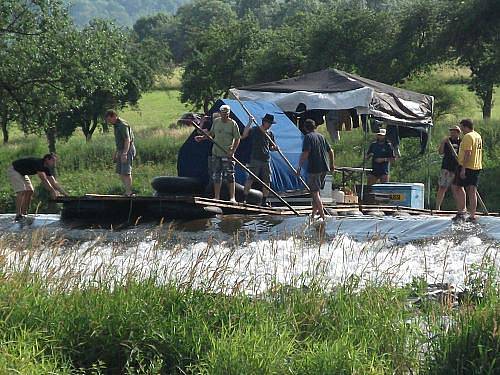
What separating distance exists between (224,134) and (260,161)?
1031mm

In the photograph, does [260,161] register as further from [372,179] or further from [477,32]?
[477,32]

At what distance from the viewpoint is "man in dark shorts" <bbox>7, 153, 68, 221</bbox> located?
17.3m

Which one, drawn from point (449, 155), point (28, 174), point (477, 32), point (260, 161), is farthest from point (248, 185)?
point (477, 32)

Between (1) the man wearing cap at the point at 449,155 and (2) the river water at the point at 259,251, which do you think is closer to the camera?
(2) the river water at the point at 259,251

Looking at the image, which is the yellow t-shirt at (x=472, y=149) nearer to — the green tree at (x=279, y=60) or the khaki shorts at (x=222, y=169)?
the khaki shorts at (x=222, y=169)

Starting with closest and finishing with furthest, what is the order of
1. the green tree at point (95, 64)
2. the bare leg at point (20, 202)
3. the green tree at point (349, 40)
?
the bare leg at point (20, 202) → the green tree at point (95, 64) → the green tree at point (349, 40)

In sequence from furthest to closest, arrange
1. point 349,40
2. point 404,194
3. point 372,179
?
1. point 349,40
2. point 372,179
3. point 404,194

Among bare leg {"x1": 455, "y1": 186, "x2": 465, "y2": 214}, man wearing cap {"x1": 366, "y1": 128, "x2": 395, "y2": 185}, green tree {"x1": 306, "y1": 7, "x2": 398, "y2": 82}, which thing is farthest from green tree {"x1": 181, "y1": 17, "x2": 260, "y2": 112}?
bare leg {"x1": 455, "y1": 186, "x2": 465, "y2": 214}

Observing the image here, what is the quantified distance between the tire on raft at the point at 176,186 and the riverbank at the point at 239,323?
9.23 metres

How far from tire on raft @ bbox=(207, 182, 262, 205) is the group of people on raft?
0.12 metres

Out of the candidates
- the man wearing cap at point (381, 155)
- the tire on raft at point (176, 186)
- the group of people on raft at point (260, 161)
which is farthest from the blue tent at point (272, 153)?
the man wearing cap at point (381, 155)

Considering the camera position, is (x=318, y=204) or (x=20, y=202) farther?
(x=20, y=202)

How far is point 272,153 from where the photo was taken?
19.6 m

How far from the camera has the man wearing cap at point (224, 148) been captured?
17.0 m
